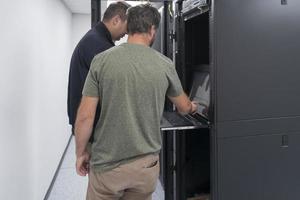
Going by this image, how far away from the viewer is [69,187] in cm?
310

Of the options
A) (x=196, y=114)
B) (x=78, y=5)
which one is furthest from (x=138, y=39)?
(x=78, y=5)

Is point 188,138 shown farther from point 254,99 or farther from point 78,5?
point 78,5

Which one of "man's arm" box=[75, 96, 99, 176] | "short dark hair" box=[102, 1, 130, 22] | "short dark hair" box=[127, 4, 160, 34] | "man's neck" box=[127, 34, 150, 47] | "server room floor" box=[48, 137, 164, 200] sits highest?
"short dark hair" box=[102, 1, 130, 22]

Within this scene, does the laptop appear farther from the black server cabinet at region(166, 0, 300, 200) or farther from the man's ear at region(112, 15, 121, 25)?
the man's ear at region(112, 15, 121, 25)

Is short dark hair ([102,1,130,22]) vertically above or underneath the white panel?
underneath

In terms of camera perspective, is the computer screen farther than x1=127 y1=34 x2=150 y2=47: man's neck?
Yes

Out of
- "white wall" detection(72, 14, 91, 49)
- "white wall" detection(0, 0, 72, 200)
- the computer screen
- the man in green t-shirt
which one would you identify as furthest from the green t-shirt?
"white wall" detection(72, 14, 91, 49)

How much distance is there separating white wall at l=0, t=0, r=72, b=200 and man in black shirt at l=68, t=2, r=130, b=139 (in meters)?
0.37

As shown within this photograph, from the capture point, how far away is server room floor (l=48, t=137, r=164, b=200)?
2855 mm

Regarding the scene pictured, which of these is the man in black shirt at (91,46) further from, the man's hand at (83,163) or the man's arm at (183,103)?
the man's arm at (183,103)

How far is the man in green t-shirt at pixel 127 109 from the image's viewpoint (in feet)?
4.13

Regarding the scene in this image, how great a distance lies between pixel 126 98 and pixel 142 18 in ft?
1.18

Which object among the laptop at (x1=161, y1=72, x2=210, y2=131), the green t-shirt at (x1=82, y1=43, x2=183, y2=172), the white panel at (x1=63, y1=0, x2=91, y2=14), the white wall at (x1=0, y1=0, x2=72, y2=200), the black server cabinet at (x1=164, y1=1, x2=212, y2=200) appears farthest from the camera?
the white panel at (x1=63, y1=0, x2=91, y2=14)

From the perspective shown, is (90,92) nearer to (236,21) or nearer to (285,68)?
(236,21)
